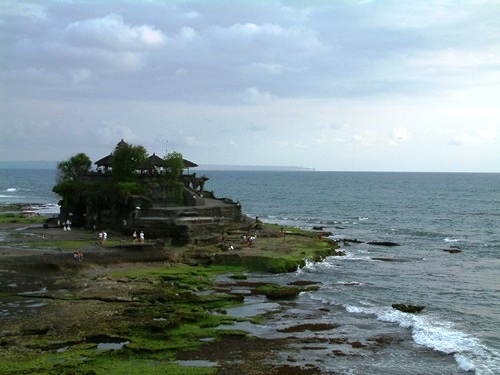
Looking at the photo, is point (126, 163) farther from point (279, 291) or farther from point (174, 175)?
point (279, 291)

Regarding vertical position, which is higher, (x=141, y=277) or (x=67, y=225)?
(x=67, y=225)

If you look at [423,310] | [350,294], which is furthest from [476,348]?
[350,294]

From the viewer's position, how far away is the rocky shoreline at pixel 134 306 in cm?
2745

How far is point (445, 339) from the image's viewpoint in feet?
106

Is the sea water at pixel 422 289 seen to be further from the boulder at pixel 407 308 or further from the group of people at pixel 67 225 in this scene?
the group of people at pixel 67 225

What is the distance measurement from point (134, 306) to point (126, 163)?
3811 centimetres

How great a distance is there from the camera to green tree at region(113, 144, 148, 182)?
7200cm

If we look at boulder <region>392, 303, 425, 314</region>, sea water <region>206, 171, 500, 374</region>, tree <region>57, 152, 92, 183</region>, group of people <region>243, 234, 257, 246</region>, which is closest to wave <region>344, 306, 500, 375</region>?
sea water <region>206, 171, 500, 374</region>

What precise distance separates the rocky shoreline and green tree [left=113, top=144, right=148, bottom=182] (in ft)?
40.5

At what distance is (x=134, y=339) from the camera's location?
2997 cm

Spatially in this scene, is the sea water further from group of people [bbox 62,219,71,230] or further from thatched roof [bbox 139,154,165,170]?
group of people [bbox 62,219,71,230]

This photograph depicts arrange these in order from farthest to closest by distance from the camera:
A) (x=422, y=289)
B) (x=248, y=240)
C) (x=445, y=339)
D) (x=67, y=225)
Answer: (x=67, y=225)
(x=248, y=240)
(x=422, y=289)
(x=445, y=339)

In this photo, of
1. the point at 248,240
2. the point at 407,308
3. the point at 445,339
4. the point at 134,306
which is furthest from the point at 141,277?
the point at 445,339

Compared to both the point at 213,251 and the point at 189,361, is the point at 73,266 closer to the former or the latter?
the point at 213,251
